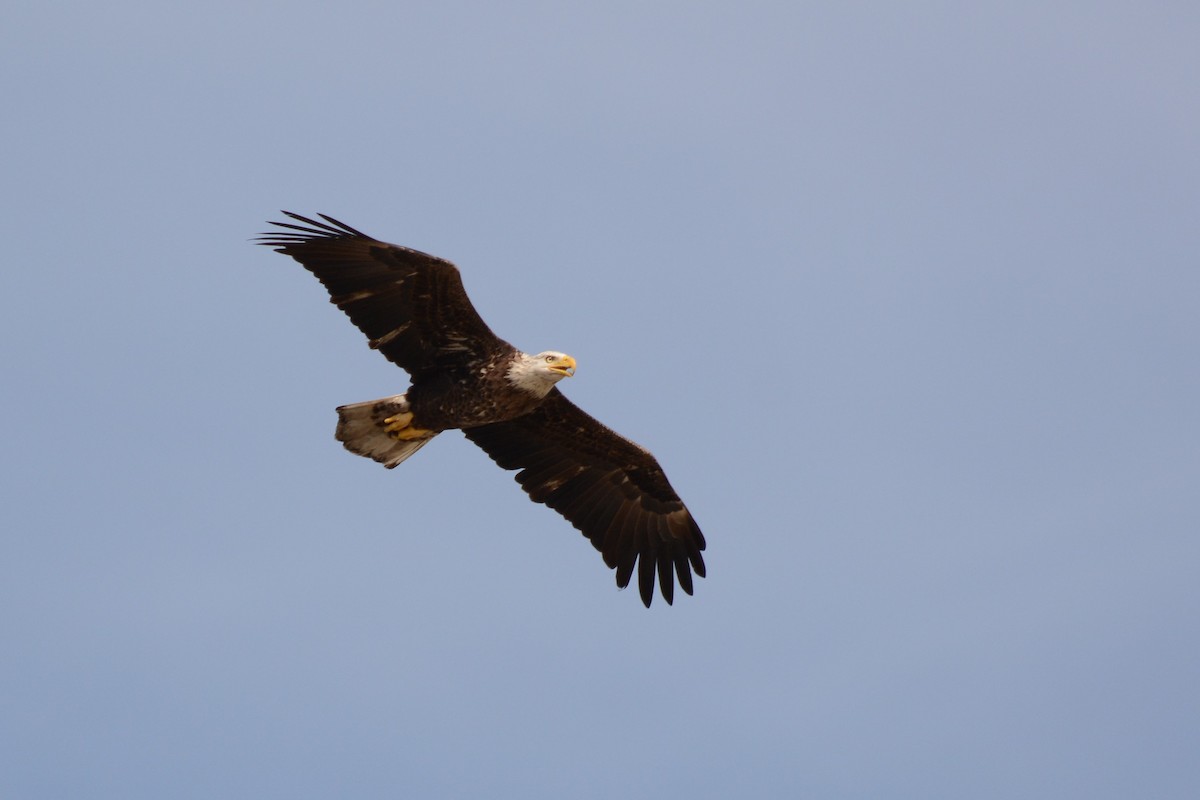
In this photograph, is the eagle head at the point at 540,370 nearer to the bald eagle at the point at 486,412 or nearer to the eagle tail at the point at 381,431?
the bald eagle at the point at 486,412

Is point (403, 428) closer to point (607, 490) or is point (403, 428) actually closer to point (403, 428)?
point (403, 428)

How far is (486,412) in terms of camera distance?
687 inches

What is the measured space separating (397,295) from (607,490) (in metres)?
3.63

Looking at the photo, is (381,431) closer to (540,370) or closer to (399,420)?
(399,420)

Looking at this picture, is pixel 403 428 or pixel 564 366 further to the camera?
pixel 403 428

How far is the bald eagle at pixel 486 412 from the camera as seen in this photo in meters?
16.8

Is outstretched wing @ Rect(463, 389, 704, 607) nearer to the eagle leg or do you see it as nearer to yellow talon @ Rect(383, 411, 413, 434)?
the eagle leg

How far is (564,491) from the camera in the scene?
19.0 metres

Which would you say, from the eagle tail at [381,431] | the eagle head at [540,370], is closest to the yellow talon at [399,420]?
the eagle tail at [381,431]

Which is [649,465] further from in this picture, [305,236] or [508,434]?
[305,236]

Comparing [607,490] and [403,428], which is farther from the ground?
[607,490]

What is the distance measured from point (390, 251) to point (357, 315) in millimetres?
739

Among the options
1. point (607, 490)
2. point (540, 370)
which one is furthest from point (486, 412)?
point (607, 490)

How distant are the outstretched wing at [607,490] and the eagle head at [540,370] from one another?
130 cm
